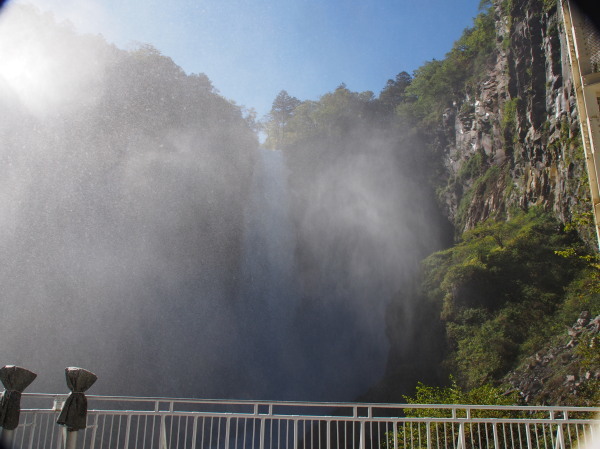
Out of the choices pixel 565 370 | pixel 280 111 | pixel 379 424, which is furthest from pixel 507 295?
pixel 280 111

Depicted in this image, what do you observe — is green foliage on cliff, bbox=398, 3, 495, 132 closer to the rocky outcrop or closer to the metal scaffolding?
the rocky outcrop

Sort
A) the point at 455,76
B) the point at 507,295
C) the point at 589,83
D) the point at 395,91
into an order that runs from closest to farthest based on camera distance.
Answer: the point at 589,83 < the point at 507,295 < the point at 455,76 < the point at 395,91

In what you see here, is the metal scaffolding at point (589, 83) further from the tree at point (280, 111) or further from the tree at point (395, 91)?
the tree at point (280, 111)

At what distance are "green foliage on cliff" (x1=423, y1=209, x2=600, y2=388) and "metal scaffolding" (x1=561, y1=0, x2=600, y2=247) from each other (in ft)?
47.6

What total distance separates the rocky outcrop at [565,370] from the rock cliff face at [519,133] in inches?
213

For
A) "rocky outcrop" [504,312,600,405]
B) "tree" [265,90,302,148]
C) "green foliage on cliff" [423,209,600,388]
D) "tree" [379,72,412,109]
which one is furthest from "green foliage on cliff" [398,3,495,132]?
"tree" [265,90,302,148]

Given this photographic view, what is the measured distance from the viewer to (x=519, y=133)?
28.0 metres

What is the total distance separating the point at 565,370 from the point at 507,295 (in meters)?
7.46

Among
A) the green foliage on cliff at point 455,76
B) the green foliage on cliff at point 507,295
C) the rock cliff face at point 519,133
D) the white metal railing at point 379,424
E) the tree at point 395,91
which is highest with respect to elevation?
the tree at point 395,91

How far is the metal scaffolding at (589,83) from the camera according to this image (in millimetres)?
7410

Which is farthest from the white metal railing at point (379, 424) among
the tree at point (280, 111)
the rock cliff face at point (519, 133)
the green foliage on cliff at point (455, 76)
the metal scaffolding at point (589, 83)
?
the tree at point (280, 111)

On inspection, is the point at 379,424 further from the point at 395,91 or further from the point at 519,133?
the point at 395,91

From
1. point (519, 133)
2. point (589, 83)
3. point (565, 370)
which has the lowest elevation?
point (565, 370)

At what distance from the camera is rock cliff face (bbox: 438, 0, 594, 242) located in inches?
926
